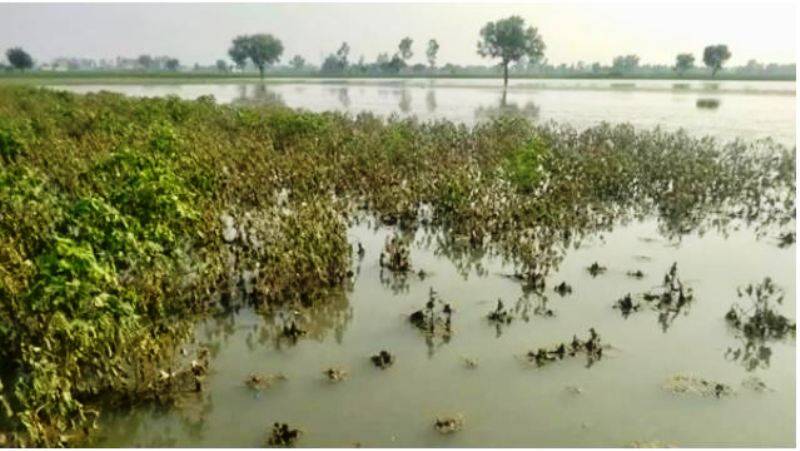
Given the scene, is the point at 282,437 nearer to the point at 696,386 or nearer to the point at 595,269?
the point at 696,386

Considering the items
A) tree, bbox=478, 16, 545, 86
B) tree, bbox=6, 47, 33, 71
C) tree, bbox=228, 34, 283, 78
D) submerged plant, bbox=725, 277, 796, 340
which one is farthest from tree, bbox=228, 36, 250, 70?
submerged plant, bbox=725, 277, 796, 340

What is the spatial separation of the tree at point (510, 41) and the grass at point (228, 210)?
67.9m

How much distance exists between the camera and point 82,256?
230 inches

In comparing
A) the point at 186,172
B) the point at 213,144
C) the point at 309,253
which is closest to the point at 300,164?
the point at 213,144

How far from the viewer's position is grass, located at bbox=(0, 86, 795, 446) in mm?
5992

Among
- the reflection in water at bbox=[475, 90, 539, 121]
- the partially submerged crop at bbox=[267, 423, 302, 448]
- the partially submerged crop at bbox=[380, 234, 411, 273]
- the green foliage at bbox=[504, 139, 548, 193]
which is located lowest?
the partially submerged crop at bbox=[267, 423, 302, 448]

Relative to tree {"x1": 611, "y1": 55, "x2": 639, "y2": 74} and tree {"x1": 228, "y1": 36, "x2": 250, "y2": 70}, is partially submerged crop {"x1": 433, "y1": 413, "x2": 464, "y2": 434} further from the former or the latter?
tree {"x1": 611, "y1": 55, "x2": 639, "y2": 74}

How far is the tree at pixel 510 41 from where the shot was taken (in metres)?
86.4

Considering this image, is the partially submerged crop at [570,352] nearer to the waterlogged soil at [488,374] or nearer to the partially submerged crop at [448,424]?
the waterlogged soil at [488,374]

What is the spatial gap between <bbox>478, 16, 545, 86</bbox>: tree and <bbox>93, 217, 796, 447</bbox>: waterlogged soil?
80.9 m

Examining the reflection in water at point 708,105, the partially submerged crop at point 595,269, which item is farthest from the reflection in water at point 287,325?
the reflection in water at point 708,105

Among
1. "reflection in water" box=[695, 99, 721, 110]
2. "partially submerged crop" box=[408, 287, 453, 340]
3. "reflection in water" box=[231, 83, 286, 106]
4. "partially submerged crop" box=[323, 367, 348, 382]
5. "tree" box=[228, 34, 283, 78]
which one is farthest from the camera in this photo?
"tree" box=[228, 34, 283, 78]

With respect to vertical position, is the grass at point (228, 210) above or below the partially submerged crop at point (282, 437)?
above

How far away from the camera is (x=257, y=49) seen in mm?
124500
